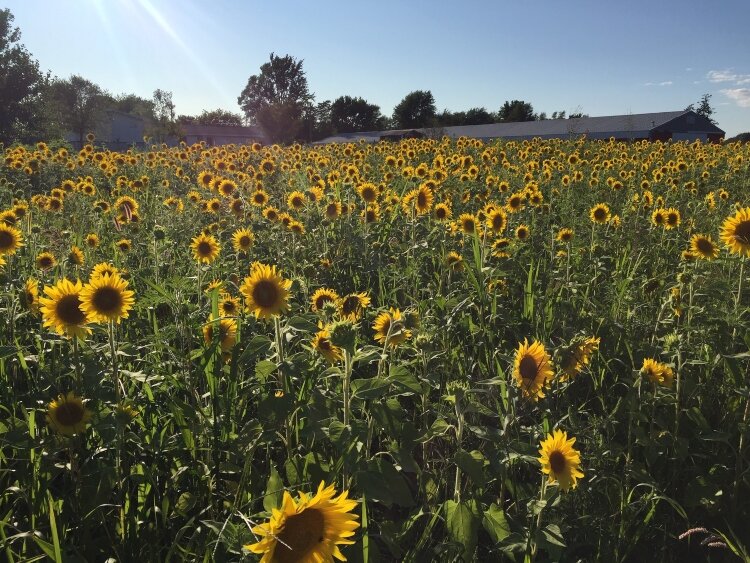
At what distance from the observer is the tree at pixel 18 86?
38000mm

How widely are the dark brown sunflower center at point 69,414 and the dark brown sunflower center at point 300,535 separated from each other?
42.0 inches

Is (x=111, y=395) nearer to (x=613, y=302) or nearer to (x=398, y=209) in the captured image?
(x=613, y=302)

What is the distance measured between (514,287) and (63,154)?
1055 cm

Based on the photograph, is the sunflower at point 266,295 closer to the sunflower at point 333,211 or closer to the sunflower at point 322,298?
the sunflower at point 322,298

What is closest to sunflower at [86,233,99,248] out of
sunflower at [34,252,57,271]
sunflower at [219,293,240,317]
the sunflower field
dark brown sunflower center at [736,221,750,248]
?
the sunflower field

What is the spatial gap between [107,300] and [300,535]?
4.25ft

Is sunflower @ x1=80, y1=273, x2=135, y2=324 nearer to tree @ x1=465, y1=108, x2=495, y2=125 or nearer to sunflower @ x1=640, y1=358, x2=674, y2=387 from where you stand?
sunflower @ x1=640, y1=358, x2=674, y2=387

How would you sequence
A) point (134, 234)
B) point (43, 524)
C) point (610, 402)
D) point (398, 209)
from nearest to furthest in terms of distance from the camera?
point (43, 524) → point (610, 402) → point (134, 234) → point (398, 209)

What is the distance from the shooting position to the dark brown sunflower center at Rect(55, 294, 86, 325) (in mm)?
1980

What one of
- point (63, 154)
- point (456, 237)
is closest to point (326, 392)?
point (456, 237)

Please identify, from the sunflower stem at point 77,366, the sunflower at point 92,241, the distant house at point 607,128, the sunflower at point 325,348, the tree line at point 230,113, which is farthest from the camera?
the distant house at point 607,128

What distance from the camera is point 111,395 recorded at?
193 centimetres

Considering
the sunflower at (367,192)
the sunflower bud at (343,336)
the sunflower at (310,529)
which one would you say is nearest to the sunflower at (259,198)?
the sunflower at (367,192)

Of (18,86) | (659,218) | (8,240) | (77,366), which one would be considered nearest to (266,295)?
(77,366)
